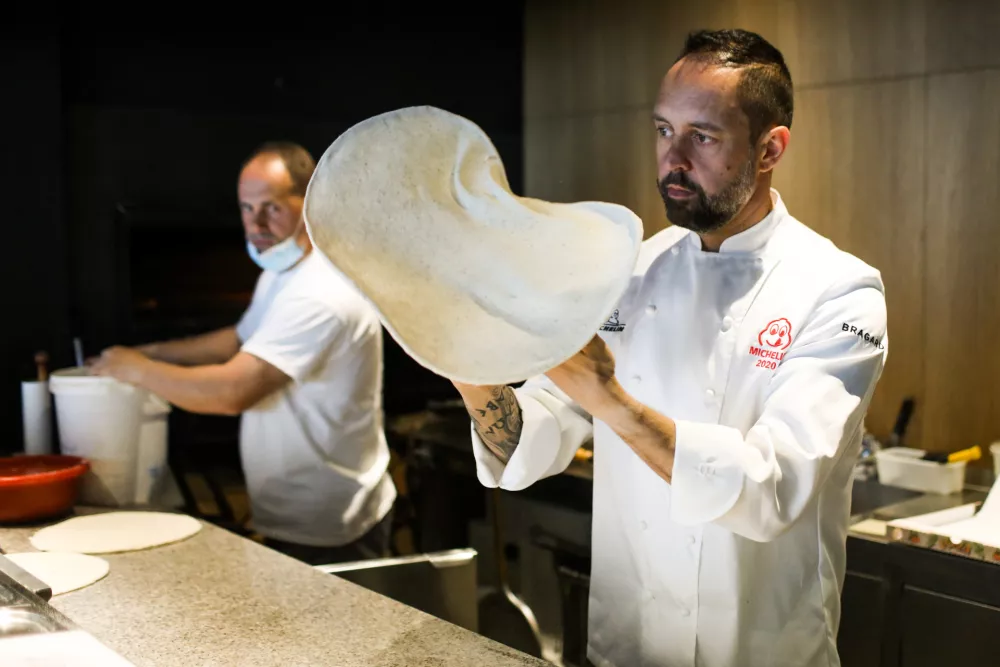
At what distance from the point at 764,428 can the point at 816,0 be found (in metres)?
2.05

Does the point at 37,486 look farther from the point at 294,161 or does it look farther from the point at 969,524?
→ the point at 969,524

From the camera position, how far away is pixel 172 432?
372 cm

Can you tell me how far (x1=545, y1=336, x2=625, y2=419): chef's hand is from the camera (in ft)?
3.93

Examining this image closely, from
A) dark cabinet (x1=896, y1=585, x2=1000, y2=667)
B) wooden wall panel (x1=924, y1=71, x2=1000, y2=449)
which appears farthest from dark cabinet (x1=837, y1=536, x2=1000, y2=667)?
wooden wall panel (x1=924, y1=71, x2=1000, y2=449)

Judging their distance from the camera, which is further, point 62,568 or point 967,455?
point 967,455

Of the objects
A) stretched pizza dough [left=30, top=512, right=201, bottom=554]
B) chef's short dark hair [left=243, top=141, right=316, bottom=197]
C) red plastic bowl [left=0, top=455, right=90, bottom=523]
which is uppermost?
chef's short dark hair [left=243, top=141, right=316, bottom=197]

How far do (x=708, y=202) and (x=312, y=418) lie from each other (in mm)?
1327

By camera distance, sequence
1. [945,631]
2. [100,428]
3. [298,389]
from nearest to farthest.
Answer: [945,631] < [100,428] < [298,389]

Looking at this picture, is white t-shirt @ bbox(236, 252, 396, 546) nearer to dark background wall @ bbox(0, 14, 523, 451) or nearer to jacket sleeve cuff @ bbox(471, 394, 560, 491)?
jacket sleeve cuff @ bbox(471, 394, 560, 491)

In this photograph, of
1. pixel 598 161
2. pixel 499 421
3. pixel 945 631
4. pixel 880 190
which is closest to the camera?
pixel 499 421

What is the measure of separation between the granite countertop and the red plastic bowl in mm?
191

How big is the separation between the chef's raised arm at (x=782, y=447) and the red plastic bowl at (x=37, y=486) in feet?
4.47

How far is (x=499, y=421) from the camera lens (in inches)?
57.1

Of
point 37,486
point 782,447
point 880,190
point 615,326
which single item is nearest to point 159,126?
point 37,486
